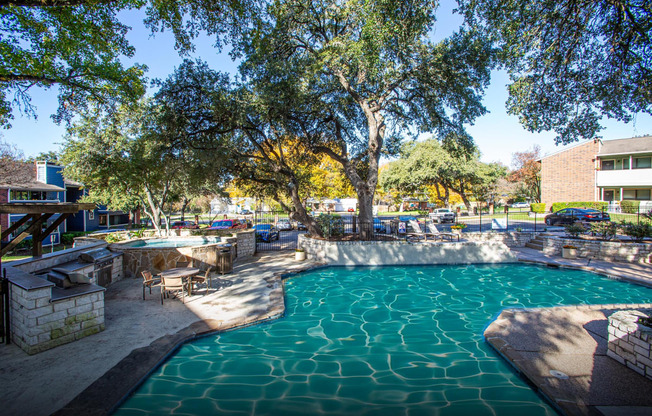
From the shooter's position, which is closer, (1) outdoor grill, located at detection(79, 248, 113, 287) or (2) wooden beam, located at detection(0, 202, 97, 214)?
(2) wooden beam, located at detection(0, 202, 97, 214)

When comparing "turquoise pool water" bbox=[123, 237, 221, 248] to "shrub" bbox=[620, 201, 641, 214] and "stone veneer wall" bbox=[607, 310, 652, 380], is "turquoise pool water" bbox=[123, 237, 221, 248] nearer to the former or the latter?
"stone veneer wall" bbox=[607, 310, 652, 380]

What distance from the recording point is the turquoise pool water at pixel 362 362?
4.04 meters

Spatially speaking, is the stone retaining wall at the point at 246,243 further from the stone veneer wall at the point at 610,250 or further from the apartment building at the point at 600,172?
the apartment building at the point at 600,172

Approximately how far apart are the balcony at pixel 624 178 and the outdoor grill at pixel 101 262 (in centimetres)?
4021

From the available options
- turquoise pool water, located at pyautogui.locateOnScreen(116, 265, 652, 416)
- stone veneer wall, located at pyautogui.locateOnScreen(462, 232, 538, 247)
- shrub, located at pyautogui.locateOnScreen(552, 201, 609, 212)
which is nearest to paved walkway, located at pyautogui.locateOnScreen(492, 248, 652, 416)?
turquoise pool water, located at pyautogui.locateOnScreen(116, 265, 652, 416)

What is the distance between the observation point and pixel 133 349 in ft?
16.8

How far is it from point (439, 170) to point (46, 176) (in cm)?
3687

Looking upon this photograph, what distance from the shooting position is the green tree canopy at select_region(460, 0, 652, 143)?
616 cm

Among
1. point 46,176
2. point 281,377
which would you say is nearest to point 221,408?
point 281,377

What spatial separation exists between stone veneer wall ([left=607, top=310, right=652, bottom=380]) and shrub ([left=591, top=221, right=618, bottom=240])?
12046 mm

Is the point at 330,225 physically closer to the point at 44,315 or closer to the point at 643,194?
the point at 44,315

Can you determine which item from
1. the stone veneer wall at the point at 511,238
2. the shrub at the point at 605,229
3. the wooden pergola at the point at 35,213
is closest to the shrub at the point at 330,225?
the stone veneer wall at the point at 511,238

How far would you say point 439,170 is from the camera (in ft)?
108

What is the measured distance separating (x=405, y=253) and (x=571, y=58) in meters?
8.59
